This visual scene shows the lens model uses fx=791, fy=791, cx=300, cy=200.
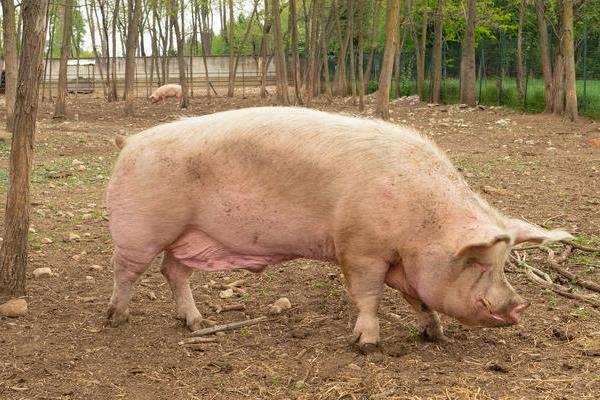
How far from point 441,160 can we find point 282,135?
3.20 feet

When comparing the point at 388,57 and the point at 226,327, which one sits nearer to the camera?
the point at 226,327

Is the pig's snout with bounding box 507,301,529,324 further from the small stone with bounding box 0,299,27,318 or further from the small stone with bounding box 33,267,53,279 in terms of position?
the small stone with bounding box 33,267,53,279

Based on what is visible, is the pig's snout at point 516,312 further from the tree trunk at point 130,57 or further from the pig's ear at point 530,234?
the tree trunk at point 130,57

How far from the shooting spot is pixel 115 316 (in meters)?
5.24

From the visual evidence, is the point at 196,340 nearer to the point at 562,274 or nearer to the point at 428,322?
the point at 428,322

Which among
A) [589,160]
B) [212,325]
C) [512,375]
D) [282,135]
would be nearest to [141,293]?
[212,325]

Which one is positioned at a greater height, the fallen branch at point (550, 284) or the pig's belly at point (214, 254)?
the pig's belly at point (214, 254)

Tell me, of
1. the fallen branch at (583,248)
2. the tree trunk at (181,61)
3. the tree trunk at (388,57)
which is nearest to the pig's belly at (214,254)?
the fallen branch at (583,248)

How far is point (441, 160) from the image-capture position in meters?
4.75

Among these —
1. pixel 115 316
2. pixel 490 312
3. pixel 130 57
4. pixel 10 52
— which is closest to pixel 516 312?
pixel 490 312

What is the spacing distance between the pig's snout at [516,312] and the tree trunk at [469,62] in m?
20.0

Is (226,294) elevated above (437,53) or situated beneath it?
situated beneath

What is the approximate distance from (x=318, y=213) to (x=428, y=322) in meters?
0.97

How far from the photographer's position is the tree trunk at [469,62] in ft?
77.3
